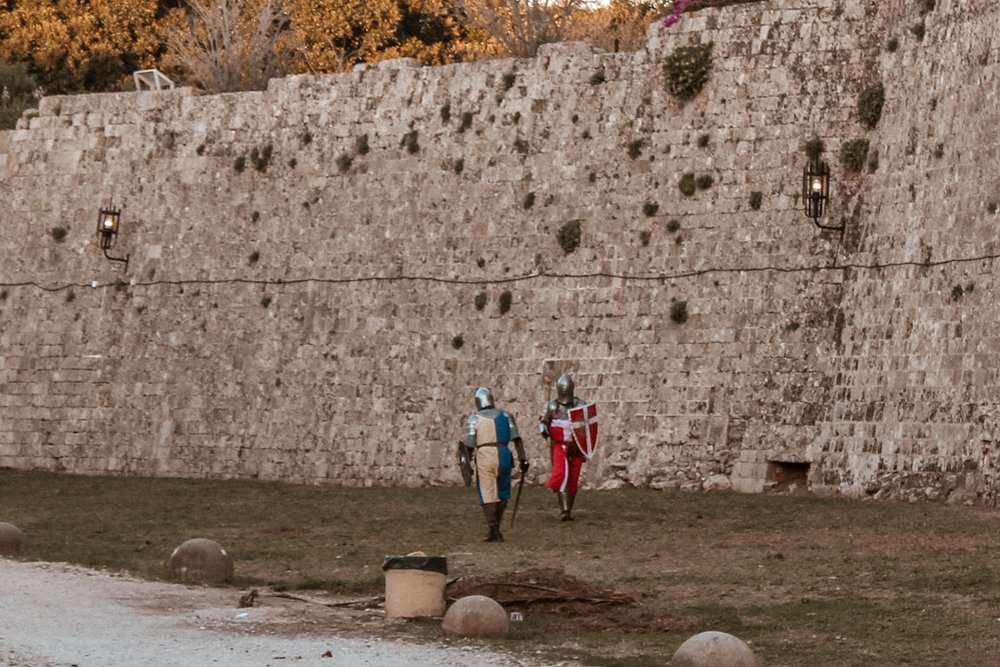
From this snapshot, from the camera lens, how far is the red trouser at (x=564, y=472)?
22.1m

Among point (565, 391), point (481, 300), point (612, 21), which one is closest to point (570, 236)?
point (481, 300)

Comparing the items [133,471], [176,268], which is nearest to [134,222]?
[176,268]

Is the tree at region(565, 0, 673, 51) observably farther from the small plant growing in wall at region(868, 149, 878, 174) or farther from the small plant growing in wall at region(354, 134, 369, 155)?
the small plant growing in wall at region(868, 149, 878, 174)

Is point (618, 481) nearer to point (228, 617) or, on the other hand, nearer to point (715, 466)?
point (715, 466)

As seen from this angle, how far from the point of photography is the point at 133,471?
32.8m

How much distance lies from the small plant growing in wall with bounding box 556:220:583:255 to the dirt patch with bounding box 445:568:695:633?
42.7 ft

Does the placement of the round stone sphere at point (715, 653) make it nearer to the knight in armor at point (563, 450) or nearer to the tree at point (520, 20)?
the knight in armor at point (563, 450)

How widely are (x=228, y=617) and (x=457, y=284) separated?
15175 mm

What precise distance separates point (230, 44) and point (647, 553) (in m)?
27.9

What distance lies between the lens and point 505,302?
28.8 metres

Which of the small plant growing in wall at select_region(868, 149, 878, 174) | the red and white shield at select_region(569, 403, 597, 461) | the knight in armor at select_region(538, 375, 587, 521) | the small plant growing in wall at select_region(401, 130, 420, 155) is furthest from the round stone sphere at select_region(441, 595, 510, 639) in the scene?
the small plant growing in wall at select_region(401, 130, 420, 155)

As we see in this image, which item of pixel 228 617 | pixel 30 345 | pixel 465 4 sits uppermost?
pixel 465 4

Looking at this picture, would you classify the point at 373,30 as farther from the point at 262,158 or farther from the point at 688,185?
the point at 688,185

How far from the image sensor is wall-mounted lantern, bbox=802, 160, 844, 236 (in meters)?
25.7
